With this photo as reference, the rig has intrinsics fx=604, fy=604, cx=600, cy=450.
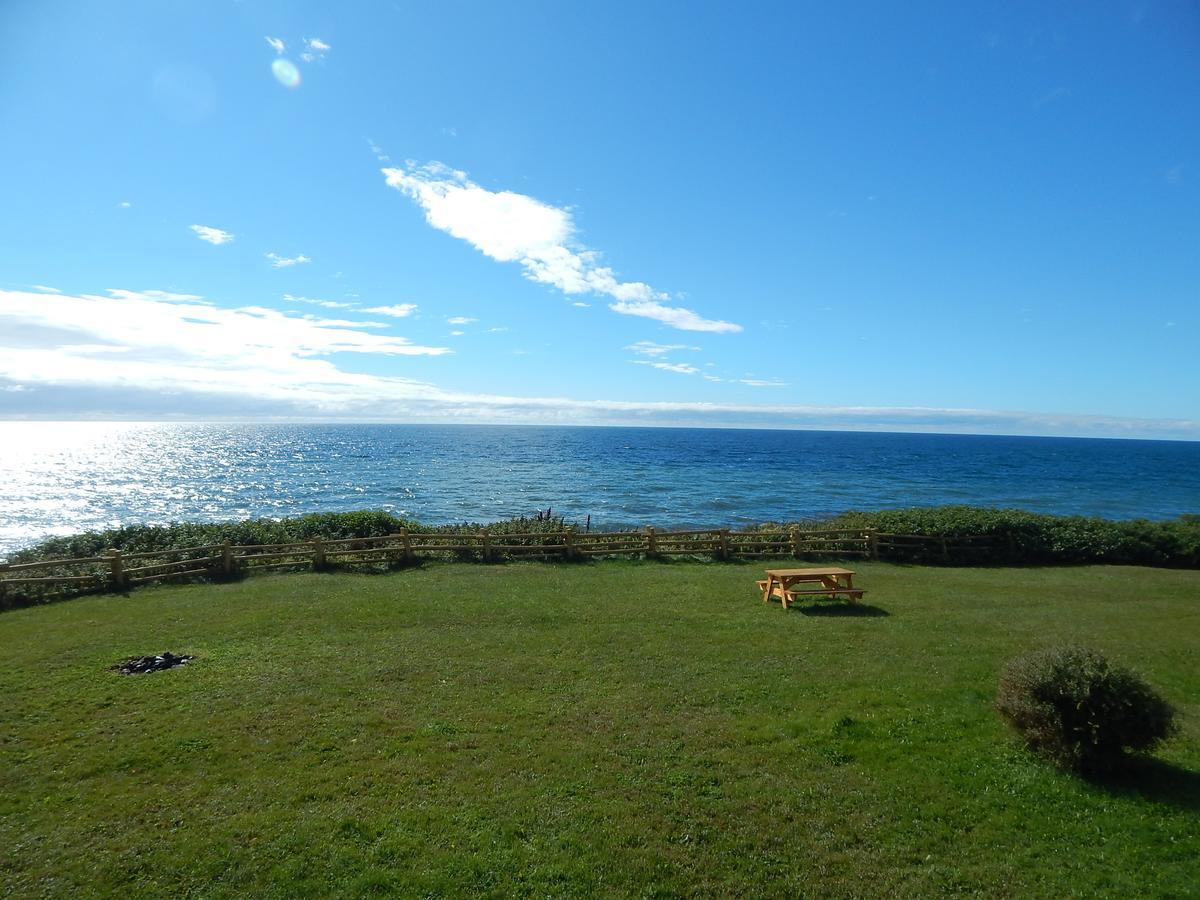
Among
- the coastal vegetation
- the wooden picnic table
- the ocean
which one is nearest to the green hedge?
the coastal vegetation

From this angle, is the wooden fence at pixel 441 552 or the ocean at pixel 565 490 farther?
the ocean at pixel 565 490

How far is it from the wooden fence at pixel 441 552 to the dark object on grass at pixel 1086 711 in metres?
13.0

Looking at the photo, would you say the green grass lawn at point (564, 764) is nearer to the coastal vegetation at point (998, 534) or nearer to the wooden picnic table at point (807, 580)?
the wooden picnic table at point (807, 580)

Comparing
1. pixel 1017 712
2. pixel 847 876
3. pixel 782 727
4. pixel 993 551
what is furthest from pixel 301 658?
pixel 993 551

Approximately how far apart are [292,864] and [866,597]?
13846mm

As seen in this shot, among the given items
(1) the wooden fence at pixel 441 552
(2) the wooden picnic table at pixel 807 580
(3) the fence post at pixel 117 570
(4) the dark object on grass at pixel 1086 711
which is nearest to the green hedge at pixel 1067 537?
(1) the wooden fence at pixel 441 552

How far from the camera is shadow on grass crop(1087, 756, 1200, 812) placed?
6566mm

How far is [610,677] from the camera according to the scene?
988 centimetres

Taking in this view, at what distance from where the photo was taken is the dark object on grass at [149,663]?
10078mm

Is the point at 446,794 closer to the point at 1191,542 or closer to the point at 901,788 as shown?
the point at 901,788

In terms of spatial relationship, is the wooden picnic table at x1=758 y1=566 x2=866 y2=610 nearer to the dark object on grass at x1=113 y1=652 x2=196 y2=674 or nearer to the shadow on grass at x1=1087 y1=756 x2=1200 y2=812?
Answer: the shadow on grass at x1=1087 y1=756 x2=1200 y2=812

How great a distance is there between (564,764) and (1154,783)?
6726mm

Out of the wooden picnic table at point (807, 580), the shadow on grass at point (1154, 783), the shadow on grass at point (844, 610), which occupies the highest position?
the wooden picnic table at point (807, 580)

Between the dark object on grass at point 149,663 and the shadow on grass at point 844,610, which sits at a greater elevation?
the shadow on grass at point 844,610
